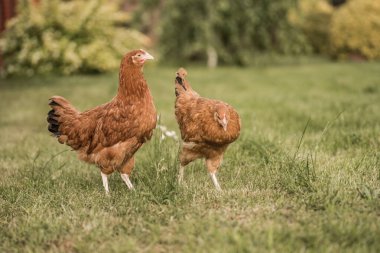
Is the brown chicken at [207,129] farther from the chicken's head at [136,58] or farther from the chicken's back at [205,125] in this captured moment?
the chicken's head at [136,58]

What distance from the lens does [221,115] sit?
3.68m

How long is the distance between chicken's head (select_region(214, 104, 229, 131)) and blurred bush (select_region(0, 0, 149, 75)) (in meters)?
9.16

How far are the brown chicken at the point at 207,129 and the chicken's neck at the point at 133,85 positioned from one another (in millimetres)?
447

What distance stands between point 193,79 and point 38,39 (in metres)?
4.53

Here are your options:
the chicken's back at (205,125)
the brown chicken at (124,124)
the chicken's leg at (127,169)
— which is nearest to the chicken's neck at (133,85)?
the brown chicken at (124,124)

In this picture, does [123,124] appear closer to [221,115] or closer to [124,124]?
[124,124]

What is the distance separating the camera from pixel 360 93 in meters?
8.87

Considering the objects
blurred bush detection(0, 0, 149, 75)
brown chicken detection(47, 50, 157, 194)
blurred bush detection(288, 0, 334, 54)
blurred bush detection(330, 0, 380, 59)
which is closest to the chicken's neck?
brown chicken detection(47, 50, 157, 194)

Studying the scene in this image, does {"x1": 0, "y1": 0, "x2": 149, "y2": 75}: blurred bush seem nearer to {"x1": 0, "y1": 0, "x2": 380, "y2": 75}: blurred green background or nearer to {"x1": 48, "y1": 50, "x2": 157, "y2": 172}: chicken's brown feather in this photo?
{"x1": 0, "y1": 0, "x2": 380, "y2": 75}: blurred green background

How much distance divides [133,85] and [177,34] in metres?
10.9

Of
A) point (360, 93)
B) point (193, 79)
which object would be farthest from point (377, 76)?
point (193, 79)

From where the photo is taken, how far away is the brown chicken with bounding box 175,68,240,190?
3775 mm

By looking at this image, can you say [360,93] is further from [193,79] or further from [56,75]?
[56,75]

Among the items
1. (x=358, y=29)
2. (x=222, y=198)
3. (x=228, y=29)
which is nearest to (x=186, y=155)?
(x=222, y=198)
